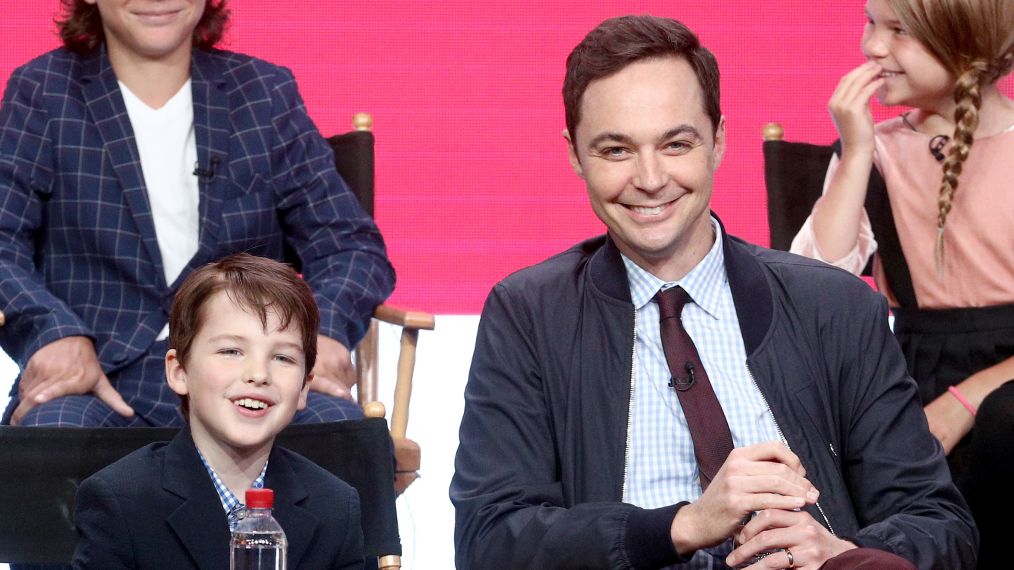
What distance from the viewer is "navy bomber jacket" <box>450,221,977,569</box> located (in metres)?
1.78

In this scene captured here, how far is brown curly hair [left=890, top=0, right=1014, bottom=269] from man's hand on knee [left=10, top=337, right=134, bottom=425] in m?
1.55

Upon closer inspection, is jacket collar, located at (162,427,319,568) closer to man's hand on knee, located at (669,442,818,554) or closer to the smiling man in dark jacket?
the smiling man in dark jacket

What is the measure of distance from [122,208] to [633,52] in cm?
131

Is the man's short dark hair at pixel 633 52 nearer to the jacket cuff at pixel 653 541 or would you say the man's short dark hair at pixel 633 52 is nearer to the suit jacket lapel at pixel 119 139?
the jacket cuff at pixel 653 541

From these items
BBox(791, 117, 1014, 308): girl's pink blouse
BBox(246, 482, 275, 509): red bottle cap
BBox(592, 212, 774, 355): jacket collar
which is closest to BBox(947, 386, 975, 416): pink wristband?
BBox(791, 117, 1014, 308): girl's pink blouse

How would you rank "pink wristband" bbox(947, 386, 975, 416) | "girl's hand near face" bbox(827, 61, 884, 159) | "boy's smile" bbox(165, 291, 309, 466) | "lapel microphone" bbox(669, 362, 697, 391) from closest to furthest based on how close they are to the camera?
"lapel microphone" bbox(669, 362, 697, 391)
"boy's smile" bbox(165, 291, 309, 466)
"pink wristband" bbox(947, 386, 975, 416)
"girl's hand near face" bbox(827, 61, 884, 159)

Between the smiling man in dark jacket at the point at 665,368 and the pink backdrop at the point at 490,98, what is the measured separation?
1.89 m

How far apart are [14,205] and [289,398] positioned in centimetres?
106

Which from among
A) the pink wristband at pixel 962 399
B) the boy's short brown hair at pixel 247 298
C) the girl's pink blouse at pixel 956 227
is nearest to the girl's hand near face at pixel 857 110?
the girl's pink blouse at pixel 956 227

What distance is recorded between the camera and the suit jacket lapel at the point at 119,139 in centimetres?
277

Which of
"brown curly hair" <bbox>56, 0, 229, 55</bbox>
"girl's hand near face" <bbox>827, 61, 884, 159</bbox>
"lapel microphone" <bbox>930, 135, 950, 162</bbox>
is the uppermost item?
"brown curly hair" <bbox>56, 0, 229, 55</bbox>

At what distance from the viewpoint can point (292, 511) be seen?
75.0 inches

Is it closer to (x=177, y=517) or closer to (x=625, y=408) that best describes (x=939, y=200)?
(x=625, y=408)

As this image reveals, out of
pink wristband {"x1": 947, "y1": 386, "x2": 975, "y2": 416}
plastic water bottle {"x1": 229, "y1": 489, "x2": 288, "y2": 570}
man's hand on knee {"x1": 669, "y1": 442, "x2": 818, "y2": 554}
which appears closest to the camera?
man's hand on knee {"x1": 669, "y1": 442, "x2": 818, "y2": 554}
